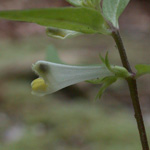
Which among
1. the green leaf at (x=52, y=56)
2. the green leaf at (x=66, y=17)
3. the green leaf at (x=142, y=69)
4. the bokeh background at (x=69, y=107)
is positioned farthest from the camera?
the bokeh background at (x=69, y=107)

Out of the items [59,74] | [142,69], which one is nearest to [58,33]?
[59,74]

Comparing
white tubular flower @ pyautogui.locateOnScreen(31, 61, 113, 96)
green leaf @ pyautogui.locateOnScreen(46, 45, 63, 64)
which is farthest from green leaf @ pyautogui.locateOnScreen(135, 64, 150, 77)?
green leaf @ pyautogui.locateOnScreen(46, 45, 63, 64)

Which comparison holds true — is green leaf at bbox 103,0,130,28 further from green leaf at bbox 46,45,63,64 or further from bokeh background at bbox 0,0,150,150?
bokeh background at bbox 0,0,150,150

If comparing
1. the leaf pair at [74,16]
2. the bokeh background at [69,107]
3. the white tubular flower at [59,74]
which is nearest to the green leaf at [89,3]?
the leaf pair at [74,16]

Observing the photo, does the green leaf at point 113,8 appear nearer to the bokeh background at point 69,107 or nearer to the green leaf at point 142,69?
the green leaf at point 142,69

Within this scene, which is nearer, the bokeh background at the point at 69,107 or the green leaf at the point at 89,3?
the green leaf at the point at 89,3

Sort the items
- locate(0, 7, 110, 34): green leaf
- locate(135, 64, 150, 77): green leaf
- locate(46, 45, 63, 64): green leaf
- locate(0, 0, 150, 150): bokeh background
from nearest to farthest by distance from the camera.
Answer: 1. locate(0, 7, 110, 34): green leaf
2. locate(135, 64, 150, 77): green leaf
3. locate(46, 45, 63, 64): green leaf
4. locate(0, 0, 150, 150): bokeh background

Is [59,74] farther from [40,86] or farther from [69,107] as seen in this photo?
[69,107]
